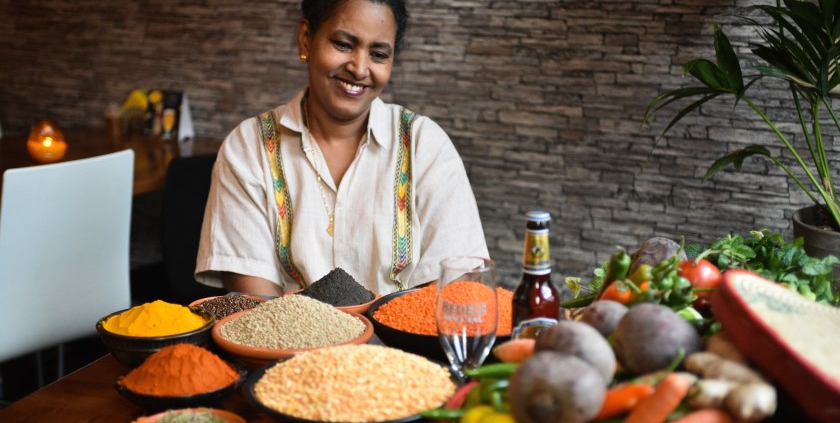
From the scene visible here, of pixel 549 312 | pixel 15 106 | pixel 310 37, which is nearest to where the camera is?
pixel 549 312

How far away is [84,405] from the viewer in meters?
1.27

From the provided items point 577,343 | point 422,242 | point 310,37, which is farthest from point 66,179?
point 577,343

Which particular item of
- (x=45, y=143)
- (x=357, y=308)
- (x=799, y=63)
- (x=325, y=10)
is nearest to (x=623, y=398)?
(x=357, y=308)

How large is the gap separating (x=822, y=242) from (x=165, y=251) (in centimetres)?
210

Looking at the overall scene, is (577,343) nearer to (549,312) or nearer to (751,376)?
(751,376)

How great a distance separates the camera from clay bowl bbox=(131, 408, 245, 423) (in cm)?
112

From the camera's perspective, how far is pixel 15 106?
13.4ft

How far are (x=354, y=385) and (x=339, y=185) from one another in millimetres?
1139

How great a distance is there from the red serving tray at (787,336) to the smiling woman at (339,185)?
3.93 feet

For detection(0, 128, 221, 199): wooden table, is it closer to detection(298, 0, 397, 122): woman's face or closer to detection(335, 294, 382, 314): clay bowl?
detection(298, 0, 397, 122): woman's face

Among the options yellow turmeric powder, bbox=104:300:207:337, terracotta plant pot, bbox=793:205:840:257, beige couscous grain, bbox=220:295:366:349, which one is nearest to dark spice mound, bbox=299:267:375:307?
beige couscous grain, bbox=220:295:366:349

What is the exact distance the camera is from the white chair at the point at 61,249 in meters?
2.38

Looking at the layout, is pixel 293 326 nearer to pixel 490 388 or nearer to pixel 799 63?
pixel 490 388

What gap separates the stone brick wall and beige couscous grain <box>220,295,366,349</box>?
6.18 feet
